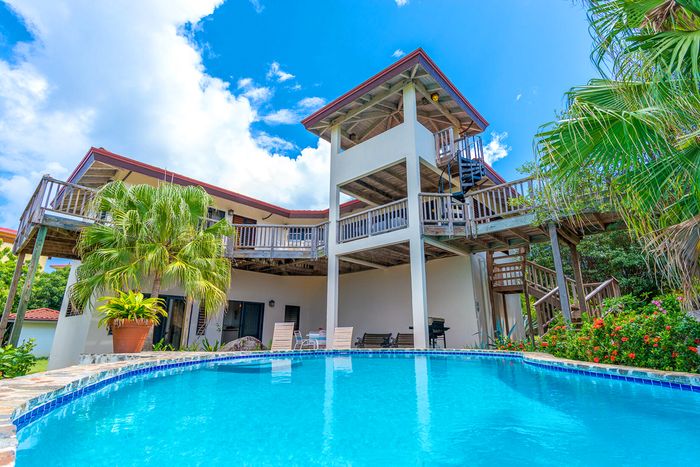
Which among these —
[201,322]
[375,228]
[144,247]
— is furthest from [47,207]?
[375,228]

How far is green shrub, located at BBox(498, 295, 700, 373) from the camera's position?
5.16m

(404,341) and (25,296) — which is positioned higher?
(25,296)

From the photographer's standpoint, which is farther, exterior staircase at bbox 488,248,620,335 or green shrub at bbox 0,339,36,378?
exterior staircase at bbox 488,248,620,335

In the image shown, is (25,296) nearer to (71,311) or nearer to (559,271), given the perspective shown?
(71,311)

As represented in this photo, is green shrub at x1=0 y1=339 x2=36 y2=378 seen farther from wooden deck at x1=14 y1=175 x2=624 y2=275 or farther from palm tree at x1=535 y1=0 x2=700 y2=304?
palm tree at x1=535 y1=0 x2=700 y2=304

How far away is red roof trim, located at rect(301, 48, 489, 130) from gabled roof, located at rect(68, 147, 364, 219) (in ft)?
12.1

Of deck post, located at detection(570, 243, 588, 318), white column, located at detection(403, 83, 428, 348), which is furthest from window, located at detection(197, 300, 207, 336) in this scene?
deck post, located at detection(570, 243, 588, 318)

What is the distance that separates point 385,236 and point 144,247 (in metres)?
6.47

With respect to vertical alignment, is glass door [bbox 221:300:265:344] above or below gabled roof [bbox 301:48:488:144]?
below

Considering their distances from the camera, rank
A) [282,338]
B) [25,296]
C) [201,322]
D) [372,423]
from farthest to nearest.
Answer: [201,322], [282,338], [25,296], [372,423]

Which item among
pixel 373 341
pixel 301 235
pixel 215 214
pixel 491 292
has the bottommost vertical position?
pixel 373 341

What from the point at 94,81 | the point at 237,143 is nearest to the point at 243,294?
the point at 94,81

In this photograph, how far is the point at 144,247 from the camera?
848 centimetres

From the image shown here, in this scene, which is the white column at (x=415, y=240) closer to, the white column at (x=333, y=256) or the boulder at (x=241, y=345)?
the white column at (x=333, y=256)
